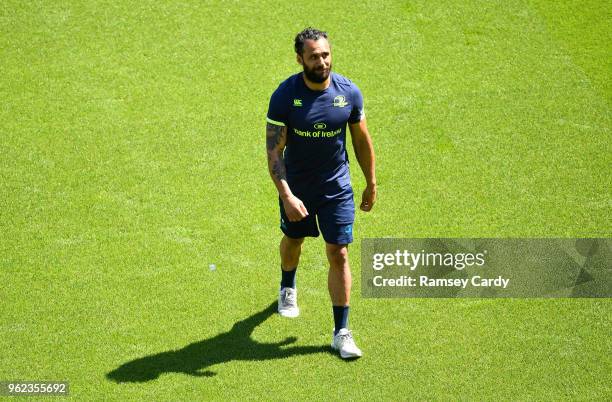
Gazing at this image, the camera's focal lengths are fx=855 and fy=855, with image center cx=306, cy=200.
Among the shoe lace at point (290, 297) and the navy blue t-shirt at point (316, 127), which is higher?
the navy blue t-shirt at point (316, 127)

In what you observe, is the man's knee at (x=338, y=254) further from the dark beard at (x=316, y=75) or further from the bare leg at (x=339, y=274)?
the dark beard at (x=316, y=75)

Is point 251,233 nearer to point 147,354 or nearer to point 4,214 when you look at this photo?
point 147,354

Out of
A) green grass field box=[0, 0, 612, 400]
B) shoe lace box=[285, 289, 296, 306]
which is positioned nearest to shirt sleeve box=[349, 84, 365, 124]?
shoe lace box=[285, 289, 296, 306]

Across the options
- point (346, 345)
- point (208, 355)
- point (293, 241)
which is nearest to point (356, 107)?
point (293, 241)

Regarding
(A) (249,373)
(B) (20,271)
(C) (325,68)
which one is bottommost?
(A) (249,373)

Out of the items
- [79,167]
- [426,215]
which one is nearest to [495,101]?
[426,215]

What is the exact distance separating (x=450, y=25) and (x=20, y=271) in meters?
6.40

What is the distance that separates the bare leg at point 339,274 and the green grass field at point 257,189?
0.50 metres

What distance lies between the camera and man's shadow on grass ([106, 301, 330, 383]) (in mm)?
7004

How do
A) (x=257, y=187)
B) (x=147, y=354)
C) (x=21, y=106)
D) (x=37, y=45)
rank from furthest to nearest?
(x=37, y=45)
(x=21, y=106)
(x=257, y=187)
(x=147, y=354)

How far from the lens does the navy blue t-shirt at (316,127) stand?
6770mm

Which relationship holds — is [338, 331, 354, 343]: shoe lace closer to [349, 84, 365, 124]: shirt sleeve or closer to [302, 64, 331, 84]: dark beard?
[349, 84, 365, 124]: shirt sleeve

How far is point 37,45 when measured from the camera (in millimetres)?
10844

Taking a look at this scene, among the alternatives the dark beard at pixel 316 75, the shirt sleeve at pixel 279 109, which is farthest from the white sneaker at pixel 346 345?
the dark beard at pixel 316 75
